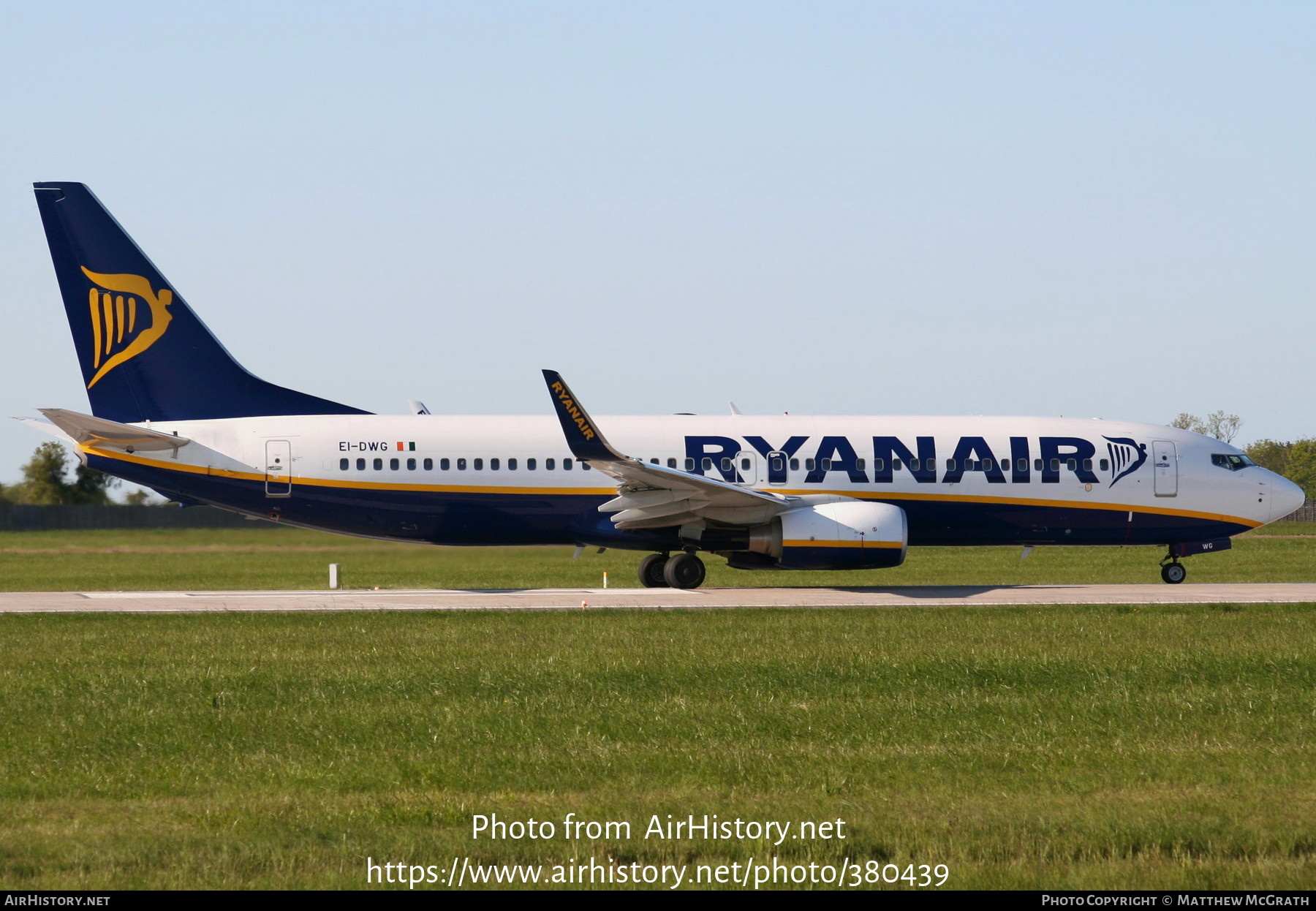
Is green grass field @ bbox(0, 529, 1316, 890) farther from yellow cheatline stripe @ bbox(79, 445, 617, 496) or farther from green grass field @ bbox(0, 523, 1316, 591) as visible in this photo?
green grass field @ bbox(0, 523, 1316, 591)

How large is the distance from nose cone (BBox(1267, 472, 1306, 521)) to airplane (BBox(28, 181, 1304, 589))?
55cm

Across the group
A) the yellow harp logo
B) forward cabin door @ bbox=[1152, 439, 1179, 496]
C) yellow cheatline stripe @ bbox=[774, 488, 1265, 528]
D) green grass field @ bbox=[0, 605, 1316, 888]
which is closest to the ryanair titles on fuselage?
yellow cheatline stripe @ bbox=[774, 488, 1265, 528]

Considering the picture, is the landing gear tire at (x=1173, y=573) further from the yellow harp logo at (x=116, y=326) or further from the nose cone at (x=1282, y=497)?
the yellow harp logo at (x=116, y=326)

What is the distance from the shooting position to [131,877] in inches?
285

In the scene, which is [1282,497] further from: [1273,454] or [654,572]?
[1273,454]

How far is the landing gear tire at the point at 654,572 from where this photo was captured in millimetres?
29859

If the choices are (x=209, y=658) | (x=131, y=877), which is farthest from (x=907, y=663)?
(x=131, y=877)

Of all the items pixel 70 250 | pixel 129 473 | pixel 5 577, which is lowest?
pixel 5 577

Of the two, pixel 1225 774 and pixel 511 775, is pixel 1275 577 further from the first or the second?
pixel 511 775

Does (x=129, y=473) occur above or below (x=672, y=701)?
above

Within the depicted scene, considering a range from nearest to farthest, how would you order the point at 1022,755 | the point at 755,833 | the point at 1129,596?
the point at 755,833 → the point at 1022,755 → the point at 1129,596

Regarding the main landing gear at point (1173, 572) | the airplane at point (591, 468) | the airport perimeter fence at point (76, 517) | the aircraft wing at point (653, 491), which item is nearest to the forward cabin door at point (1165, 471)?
the airplane at point (591, 468)

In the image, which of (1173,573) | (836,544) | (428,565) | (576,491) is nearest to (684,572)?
(576,491)

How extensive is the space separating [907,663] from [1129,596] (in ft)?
39.1
